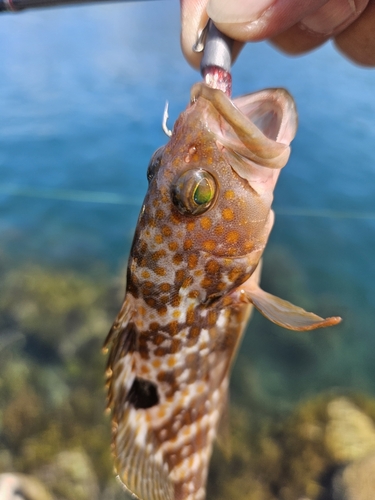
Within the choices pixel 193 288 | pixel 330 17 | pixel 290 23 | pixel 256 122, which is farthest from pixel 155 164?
pixel 330 17

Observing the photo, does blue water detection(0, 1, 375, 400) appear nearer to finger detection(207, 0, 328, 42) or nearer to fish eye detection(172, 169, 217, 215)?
fish eye detection(172, 169, 217, 215)

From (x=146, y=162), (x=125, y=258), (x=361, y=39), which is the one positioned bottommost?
(x=125, y=258)

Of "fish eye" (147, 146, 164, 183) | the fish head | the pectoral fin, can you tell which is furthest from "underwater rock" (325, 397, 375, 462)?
"fish eye" (147, 146, 164, 183)

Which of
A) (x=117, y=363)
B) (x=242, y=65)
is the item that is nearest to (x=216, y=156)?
(x=117, y=363)

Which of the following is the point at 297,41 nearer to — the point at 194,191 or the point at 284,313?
the point at 194,191

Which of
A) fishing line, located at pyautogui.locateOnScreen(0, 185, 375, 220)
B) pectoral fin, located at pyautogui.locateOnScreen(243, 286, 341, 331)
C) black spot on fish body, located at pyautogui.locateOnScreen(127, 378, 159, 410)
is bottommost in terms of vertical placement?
fishing line, located at pyautogui.locateOnScreen(0, 185, 375, 220)

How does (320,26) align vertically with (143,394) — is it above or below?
above
